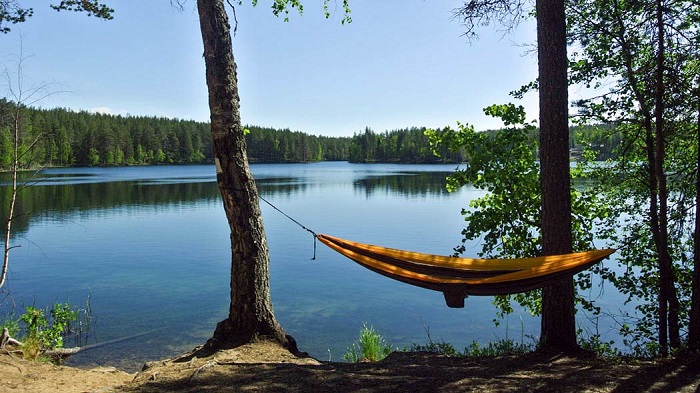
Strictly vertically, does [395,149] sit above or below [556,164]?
above

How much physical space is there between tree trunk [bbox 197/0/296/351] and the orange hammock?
64 cm

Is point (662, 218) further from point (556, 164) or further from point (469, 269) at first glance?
point (469, 269)

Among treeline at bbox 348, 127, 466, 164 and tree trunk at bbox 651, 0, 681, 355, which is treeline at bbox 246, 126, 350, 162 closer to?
treeline at bbox 348, 127, 466, 164

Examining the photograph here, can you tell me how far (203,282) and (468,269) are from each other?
6.66 meters

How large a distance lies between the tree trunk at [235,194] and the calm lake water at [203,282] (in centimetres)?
191

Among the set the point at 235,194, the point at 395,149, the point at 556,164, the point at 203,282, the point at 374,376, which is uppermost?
the point at 395,149

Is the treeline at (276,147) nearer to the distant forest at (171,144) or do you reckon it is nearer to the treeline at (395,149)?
the distant forest at (171,144)

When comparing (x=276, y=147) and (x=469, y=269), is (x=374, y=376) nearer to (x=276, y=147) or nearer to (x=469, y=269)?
(x=469, y=269)

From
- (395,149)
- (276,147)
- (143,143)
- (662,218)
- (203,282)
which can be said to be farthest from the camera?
(276,147)

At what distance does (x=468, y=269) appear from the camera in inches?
138

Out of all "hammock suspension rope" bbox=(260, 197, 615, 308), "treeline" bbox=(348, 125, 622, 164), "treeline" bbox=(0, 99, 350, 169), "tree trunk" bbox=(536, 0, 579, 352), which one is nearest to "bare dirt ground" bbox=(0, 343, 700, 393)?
"tree trunk" bbox=(536, 0, 579, 352)

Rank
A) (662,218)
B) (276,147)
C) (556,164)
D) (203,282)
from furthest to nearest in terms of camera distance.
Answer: (276,147) → (203,282) → (662,218) → (556,164)

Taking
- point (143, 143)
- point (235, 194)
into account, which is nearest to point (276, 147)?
point (143, 143)

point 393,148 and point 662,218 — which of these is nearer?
point 662,218
